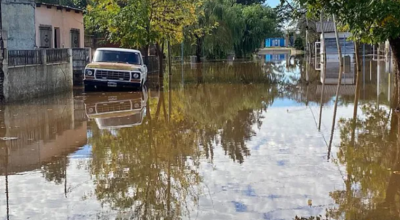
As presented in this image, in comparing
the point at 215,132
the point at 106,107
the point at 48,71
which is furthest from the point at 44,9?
the point at 215,132

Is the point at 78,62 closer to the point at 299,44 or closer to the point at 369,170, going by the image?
the point at 369,170

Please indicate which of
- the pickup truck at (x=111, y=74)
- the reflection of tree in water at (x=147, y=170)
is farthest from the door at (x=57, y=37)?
A: the reflection of tree in water at (x=147, y=170)

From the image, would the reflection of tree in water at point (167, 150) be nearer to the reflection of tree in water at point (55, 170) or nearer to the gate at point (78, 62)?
the reflection of tree in water at point (55, 170)

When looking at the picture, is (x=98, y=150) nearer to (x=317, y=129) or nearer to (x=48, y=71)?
(x=317, y=129)

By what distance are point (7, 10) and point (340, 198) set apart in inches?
941

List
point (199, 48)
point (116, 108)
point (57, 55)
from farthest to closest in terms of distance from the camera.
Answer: point (199, 48) → point (57, 55) → point (116, 108)

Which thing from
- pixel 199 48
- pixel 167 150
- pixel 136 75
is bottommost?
pixel 167 150

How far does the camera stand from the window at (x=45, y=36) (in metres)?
31.2

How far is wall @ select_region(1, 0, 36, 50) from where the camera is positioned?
2819 centimetres

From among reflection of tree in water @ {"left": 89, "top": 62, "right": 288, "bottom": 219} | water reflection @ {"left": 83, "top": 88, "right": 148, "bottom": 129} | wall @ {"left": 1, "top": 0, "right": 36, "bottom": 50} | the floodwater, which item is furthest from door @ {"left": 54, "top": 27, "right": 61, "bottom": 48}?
the floodwater

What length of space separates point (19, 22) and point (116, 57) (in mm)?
5952

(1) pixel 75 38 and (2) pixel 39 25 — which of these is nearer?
(2) pixel 39 25

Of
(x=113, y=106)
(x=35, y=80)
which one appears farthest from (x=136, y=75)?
(x=113, y=106)

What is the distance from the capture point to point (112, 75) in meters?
24.9
